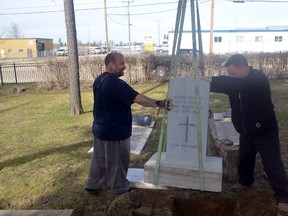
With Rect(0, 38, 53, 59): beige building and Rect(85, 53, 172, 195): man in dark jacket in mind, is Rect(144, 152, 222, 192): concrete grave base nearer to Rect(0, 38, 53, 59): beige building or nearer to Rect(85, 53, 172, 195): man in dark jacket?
Rect(85, 53, 172, 195): man in dark jacket

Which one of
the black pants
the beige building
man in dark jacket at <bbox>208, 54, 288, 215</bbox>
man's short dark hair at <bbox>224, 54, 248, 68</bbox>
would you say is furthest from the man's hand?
the beige building

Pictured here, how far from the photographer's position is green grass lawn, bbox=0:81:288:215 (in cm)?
387

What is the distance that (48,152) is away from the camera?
18.5 ft

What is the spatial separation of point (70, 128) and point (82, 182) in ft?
10.4

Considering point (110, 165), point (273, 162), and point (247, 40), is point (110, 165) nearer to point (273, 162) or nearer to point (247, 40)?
point (273, 162)

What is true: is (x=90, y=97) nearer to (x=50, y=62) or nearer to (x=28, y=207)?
(x=50, y=62)

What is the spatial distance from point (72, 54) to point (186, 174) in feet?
19.7

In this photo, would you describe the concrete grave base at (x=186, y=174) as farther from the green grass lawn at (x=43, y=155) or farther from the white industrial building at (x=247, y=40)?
the white industrial building at (x=247, y=40)

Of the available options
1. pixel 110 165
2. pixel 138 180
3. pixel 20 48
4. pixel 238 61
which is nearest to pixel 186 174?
pixel 138 180

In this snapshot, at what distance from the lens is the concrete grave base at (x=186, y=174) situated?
3359 mm

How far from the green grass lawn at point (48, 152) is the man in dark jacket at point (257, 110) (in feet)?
5.54

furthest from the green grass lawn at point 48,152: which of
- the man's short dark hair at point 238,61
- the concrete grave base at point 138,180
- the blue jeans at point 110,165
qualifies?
the man's short dark hair at point 238,61

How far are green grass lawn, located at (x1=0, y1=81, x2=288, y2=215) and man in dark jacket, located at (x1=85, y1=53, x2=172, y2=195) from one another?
0.37 metres

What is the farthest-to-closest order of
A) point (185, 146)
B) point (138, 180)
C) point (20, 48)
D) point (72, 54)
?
point (20, 48) < point (72, 54) < point (138, 180) < point (185, 146)
